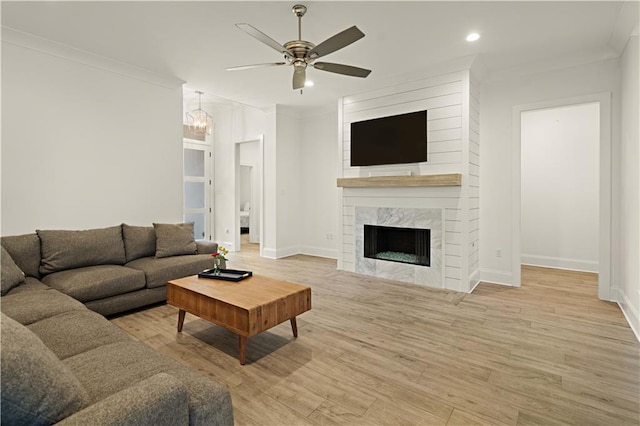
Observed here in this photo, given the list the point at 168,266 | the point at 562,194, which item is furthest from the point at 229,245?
the point at 562,194

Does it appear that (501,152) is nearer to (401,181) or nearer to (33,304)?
(401,181)

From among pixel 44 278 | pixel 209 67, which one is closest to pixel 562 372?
pixel 44 278

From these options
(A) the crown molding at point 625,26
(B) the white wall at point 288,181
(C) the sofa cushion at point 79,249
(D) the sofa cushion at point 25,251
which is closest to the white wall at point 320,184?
(B) the white wall at point 288,181

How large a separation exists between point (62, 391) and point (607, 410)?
271 cm

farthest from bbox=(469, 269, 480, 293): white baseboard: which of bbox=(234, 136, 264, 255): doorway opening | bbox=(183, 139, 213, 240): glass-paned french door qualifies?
bbox=(183, 139, 213, 240): glass-paned french door

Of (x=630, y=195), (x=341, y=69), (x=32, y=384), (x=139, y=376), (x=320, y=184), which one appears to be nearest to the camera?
(x=32, y=384)

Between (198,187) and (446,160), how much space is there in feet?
17.5

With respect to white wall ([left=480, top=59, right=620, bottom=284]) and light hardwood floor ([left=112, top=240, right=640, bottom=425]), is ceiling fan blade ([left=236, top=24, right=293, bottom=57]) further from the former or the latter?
white wall ([left=480, top=59, right=620, bottom=284])

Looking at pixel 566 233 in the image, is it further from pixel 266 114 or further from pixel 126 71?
pixel 126 71

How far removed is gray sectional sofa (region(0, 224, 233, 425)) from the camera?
948 mm

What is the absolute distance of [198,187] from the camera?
7305 mm

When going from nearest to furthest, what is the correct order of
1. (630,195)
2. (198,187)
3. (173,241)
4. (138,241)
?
1. (630,195)
2. (138,241)
3. (173,241)
4. (198,187)

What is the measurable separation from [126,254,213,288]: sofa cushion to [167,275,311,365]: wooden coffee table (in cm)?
66

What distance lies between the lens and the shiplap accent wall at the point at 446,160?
13.8 feet
